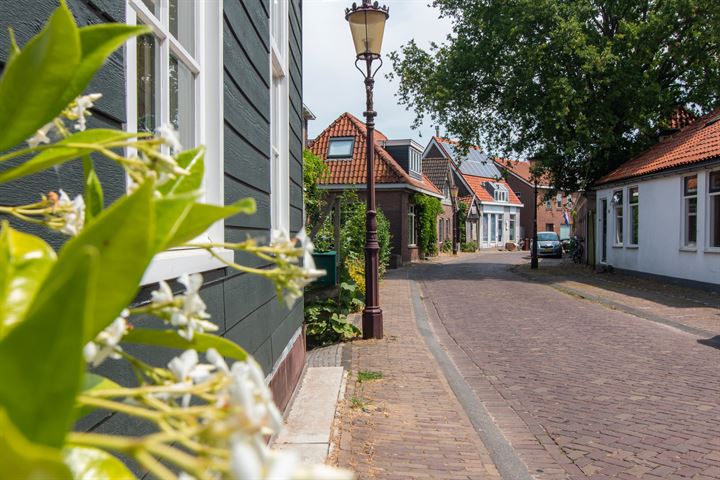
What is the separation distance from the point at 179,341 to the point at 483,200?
50.3 meters

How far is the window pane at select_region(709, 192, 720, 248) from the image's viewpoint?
584 inches

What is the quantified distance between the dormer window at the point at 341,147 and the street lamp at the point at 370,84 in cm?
1805

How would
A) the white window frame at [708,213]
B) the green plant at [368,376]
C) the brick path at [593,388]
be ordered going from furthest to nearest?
the white window frame at [708,213] < the green plant at [368,376] < the brick path at [593,388]

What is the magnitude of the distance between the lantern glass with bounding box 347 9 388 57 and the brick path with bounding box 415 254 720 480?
14.4 feet

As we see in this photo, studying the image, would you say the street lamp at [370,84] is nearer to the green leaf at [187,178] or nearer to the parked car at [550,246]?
the green leaf at [187,178]

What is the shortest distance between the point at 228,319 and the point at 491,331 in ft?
24.5

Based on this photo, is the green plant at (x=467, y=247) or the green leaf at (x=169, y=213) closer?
the green leaf at (x=169, y=213)

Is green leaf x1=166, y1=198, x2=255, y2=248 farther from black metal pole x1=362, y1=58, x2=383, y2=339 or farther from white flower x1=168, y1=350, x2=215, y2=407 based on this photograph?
black metal pole x1=362, y1=58, x2=383, y2=339

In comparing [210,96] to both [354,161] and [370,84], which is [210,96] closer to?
[370,84]

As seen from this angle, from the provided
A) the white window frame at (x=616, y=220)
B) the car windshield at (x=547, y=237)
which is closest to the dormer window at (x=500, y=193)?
the car windshield at (x=547, y=237)

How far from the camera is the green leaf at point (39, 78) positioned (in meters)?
0.74

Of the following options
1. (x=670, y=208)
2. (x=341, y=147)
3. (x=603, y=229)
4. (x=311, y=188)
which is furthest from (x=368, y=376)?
(x=341, y=147)

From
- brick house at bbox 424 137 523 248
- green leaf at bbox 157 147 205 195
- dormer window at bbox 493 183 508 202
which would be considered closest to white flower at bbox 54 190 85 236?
green leaf at bbox 157 147 205 195

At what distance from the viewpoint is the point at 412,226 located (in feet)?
99.4
